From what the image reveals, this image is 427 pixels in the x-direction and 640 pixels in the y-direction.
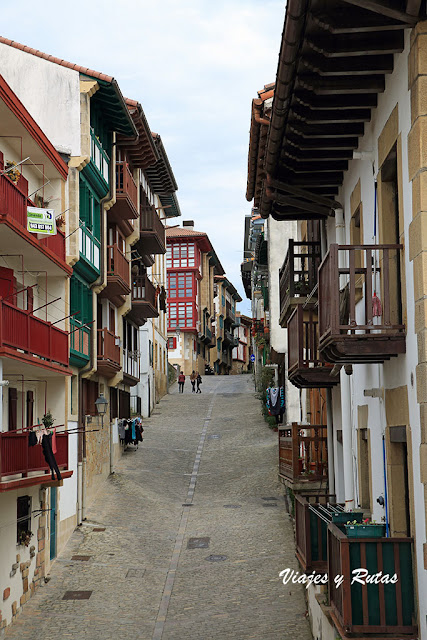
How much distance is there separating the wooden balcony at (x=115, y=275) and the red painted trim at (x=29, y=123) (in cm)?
642

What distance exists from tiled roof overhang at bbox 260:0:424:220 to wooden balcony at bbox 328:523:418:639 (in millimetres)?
4782

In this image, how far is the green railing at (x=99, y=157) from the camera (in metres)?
25.7

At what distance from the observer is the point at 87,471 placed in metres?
26.2

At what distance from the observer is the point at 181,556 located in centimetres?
2191

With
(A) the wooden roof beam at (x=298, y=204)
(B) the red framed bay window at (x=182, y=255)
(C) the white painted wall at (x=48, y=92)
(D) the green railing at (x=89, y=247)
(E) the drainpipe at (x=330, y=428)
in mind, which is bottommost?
(E) the drainpipe at (x=330, y=428)

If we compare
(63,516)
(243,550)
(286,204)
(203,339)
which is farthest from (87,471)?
(203,339)

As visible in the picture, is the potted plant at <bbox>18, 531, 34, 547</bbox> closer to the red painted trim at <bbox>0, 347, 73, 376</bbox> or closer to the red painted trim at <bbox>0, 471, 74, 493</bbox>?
the red painted trim at <bbox>0, 471, 74, 493</bbox>

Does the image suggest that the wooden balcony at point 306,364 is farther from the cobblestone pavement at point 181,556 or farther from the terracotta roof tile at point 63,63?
the terracotta roof tile at point 63,63

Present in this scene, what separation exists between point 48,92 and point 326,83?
17.0 metres

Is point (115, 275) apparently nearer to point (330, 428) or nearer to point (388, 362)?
point (330, 428)

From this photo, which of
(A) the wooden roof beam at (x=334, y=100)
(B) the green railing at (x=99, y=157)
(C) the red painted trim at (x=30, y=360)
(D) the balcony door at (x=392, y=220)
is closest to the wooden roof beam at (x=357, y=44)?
(A) the wooden roof beam at (x=334, y=100)

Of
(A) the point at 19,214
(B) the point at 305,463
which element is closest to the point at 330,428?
(B) the point at 305,463

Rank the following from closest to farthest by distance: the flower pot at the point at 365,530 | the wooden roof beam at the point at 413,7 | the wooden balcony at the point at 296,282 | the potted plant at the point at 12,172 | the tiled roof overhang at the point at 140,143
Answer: the wooden roof beam at the point at 413,7, the flower pot at the point at 365,530, the potted plant at the point at 12,172, the wooden balcony at the point at 296,282, the tiled roof overhang at the point at 140,143

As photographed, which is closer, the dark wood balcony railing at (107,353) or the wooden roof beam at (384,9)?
the wooden roof beam at (384,9)
